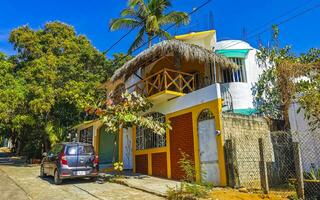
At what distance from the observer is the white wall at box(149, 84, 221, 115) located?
38.7 ft

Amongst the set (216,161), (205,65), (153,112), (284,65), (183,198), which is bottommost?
(183,198)

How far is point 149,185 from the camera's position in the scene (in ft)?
37.6

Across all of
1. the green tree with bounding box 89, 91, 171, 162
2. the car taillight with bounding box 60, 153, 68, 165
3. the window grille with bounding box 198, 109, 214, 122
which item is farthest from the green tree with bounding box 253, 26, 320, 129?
the car taillight with bounding box 60, 153, 68, 165

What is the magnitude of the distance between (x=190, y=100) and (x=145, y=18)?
31.6ft

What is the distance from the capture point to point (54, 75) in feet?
69.7

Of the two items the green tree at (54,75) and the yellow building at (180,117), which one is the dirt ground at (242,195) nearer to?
the yellow building at (180,117)

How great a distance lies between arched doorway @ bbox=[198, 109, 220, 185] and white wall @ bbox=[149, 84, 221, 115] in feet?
1.89

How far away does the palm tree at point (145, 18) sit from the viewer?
20.1 metres

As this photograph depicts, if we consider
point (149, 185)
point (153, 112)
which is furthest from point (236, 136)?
point (153, 112)

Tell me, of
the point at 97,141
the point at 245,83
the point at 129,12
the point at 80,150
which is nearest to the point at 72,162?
the point at 80,150

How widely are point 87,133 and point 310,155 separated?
16.5 m

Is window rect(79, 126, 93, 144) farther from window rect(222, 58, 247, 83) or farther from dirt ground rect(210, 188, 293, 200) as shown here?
dirt ground rect(210, 188, 293, 200)

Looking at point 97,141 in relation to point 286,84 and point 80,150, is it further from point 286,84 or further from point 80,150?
point 286,84

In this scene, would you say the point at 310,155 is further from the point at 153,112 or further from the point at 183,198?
the point at 153,112
